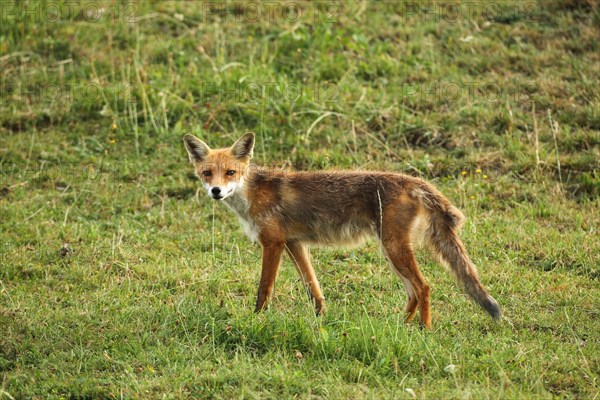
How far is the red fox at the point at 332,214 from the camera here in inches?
284

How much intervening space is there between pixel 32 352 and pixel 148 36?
8933mm

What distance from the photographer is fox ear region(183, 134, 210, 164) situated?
8133 mm

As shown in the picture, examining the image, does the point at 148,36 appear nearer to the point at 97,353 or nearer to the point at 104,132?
the point at 104,132

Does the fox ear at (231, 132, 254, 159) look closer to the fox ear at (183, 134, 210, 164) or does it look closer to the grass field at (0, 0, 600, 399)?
the fox ear at (183, 134, 210, 164)

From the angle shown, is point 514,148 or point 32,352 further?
point 514,148

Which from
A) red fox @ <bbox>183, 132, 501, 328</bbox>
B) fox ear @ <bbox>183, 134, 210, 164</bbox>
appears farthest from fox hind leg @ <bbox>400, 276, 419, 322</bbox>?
fox ear @ <bbox>183, 134, 210, 164</bbox>

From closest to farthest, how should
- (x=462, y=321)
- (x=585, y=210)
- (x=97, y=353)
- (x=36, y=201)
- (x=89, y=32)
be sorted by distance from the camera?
(x=97, y=353) < (x=462, y=321) < (x=585, y=210) < (x=36, y=201) < (x=89, y=32)

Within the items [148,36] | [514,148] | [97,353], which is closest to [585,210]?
[514,148]

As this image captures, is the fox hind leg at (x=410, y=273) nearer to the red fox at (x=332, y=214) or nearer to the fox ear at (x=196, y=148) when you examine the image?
the red fox at (x=332, y=214)

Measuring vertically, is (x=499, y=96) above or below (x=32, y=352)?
above

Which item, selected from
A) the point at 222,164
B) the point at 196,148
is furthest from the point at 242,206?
the point at 196,148

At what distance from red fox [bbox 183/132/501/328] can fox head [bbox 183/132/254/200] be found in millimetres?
10

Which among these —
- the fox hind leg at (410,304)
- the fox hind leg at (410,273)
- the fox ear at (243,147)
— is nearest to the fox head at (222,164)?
the fox ear at (243,147)

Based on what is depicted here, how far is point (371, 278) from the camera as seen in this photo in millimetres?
8398
